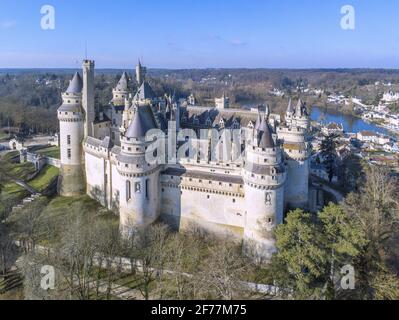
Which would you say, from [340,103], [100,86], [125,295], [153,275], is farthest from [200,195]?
[340,103]

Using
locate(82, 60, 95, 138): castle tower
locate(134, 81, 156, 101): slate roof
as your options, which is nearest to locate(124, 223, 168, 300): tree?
locate(134, 81, 156, 101): slate roof

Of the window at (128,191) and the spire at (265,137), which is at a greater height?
the spire at (265,137)

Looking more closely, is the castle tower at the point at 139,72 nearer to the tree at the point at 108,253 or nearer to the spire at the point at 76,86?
the spire at the point at 76,86

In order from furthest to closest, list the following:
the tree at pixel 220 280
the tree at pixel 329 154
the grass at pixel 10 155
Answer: the grass at pixel 10 155 < the tree at pixel 329 154 < the tree at pixel 220 280

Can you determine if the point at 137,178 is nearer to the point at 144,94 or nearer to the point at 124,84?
the point at 144,94

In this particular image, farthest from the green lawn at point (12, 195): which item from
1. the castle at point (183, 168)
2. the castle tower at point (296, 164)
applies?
the castle tower at point (296, 164)

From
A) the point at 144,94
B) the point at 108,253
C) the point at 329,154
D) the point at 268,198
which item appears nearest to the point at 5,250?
the point at 108,253

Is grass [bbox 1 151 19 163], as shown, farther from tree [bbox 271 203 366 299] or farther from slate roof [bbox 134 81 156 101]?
tree [bbox 271 203 366 299]

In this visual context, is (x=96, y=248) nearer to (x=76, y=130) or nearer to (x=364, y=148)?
(x=76, y=130)
